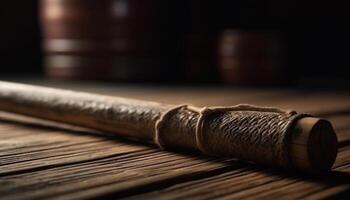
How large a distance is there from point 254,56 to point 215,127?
1.69 metres

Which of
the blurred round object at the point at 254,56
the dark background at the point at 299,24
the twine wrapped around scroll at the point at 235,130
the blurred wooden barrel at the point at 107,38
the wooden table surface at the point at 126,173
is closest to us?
the wooden table surface at the point at 126,173

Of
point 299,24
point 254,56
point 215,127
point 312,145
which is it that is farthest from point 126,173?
point 299,24

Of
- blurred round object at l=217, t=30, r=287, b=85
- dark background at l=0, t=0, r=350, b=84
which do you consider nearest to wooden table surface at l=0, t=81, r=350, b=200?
blurred round object at l=217, t=30, r=287, b=85

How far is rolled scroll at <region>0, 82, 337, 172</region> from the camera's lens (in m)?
0.86

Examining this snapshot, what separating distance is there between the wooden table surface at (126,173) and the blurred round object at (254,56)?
4.04 ft

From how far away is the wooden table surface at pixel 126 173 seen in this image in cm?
78

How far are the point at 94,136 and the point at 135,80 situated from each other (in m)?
1.55

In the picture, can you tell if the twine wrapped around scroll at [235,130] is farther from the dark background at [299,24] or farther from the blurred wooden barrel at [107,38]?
the dark background at [299,24]

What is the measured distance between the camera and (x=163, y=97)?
2.10 metres

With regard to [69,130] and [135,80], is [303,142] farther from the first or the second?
[135,80]

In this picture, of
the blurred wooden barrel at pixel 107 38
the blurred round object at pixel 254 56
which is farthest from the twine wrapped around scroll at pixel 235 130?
the blurred wooden barrel at pixel 107 38

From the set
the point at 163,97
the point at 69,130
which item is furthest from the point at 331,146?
the point at 163,97

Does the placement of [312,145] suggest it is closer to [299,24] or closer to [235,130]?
[235,130]

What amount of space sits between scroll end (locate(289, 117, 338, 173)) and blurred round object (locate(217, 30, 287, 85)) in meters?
1.74
